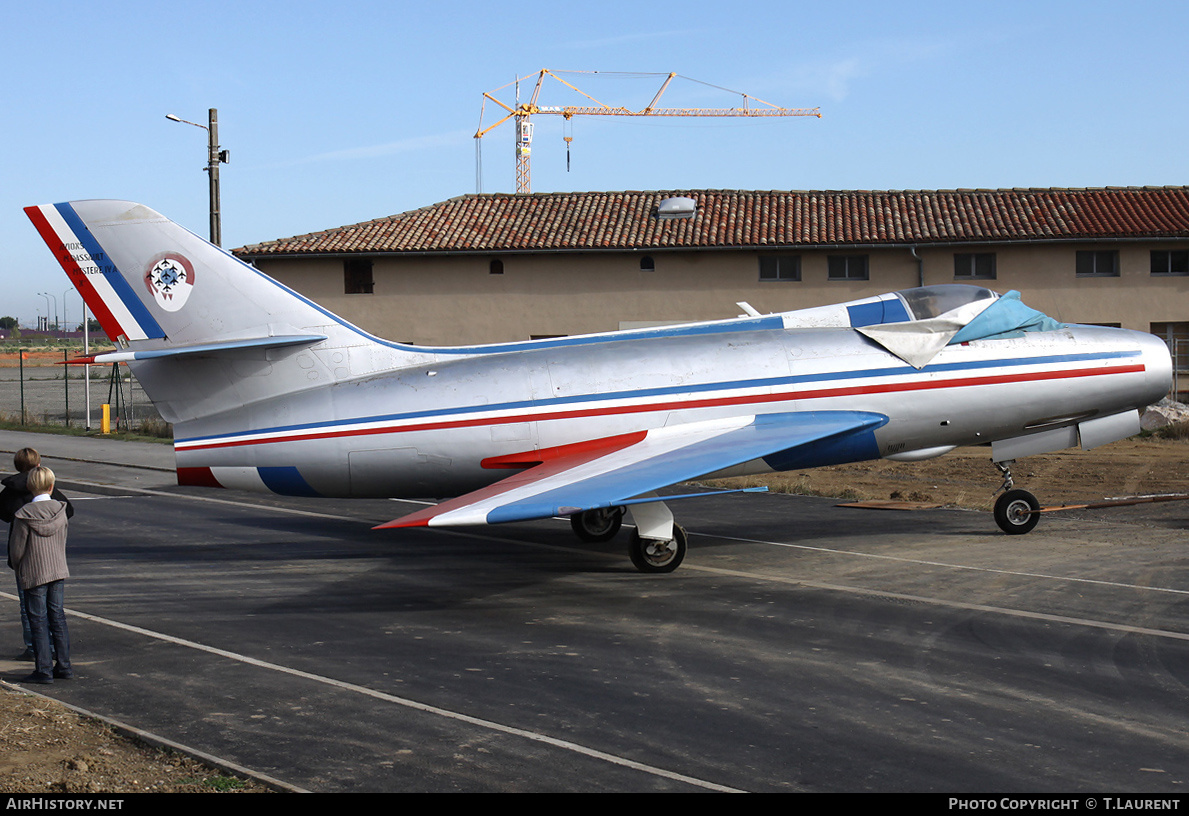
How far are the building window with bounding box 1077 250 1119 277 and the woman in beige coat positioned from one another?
3646 cm

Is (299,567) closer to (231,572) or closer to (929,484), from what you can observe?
(231,572)

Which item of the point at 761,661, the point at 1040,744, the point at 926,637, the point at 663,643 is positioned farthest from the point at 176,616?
the point at 1040,744

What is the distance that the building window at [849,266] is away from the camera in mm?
37906

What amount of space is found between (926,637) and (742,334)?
217 inches

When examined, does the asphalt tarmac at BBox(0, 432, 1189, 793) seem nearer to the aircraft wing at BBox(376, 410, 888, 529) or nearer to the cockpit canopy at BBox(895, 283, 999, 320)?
the aircraft wing at BBox(376, 410, 888, 529)

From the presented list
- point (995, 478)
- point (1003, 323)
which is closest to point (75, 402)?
point (995, 478)

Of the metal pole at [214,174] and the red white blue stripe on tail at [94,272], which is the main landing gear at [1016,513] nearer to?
the red white blue stripe on tail at [94,272]

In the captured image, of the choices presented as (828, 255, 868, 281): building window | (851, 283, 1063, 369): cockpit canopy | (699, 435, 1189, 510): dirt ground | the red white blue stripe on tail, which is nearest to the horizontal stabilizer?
the red white blue stripe on tail

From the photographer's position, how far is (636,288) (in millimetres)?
38219

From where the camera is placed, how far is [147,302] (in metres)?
13.7

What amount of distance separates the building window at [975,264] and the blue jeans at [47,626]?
3401 cm

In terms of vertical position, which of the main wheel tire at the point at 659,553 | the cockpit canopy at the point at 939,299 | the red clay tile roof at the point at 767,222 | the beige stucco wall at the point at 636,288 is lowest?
the main wheel tire at the point at 659,553

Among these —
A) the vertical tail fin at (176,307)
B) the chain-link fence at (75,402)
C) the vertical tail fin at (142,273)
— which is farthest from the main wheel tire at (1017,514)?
the chain-link fence at (75,402)

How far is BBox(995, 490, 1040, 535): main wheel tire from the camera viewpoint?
1552 cm
